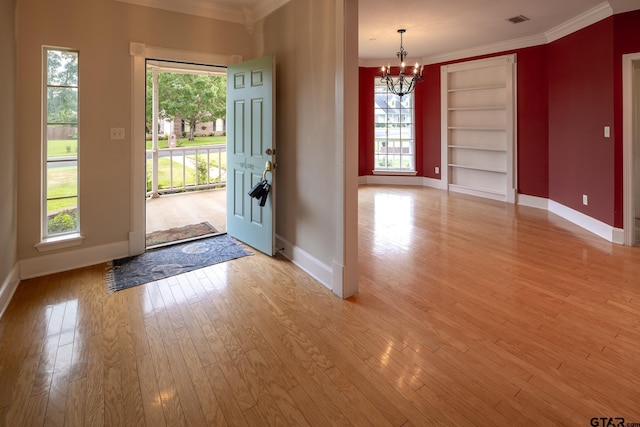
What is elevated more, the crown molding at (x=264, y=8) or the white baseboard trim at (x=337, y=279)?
the crown molding at (x=264, y=8)

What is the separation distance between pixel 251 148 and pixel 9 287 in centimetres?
240

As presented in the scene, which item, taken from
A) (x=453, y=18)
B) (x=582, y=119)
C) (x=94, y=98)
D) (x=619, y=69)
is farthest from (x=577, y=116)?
(x=94, y=98)

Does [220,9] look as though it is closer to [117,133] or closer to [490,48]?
[117,133]

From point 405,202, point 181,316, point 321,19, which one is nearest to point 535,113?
point 405,202

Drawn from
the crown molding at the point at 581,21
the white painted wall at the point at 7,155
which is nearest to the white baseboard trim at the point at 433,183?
the crown molding at the point at 581,21

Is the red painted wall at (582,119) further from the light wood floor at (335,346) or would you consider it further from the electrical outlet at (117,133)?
the electrical outlet at (117,133)

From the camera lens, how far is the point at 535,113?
5.96 meters

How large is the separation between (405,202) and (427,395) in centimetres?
502

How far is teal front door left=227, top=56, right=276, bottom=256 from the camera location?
11.9 ft

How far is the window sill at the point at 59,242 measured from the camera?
127 inches

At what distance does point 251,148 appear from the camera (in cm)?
392

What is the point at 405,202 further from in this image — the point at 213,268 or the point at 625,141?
the point at 213,268

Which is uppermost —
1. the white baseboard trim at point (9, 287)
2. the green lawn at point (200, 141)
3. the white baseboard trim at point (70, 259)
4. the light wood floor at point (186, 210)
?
the green lawn at point (200, 141)

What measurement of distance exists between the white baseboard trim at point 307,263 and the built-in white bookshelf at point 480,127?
472cm
